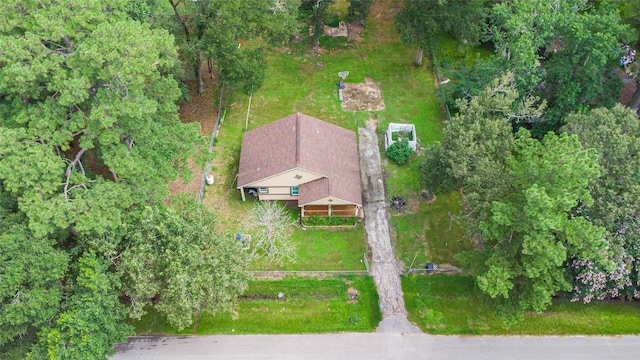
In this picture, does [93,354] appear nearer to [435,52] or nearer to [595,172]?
[595,172]

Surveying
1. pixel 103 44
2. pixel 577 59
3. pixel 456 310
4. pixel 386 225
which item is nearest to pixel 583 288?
pixel 456 310

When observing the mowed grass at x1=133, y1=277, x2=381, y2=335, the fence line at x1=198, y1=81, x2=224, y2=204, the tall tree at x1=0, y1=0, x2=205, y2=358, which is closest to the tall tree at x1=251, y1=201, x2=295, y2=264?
the mowed grass at x1=133, y1=277, x2=381, y2=335

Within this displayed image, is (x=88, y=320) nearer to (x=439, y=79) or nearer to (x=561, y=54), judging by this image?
(x=439, y=79)

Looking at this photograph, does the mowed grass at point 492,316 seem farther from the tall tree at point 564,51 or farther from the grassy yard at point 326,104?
the tall tree at point 564,51

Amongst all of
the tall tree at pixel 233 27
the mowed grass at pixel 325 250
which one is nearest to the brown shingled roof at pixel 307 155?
the mowed grass at pixel 325 250

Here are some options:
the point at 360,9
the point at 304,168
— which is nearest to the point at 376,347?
the point at 304,168
